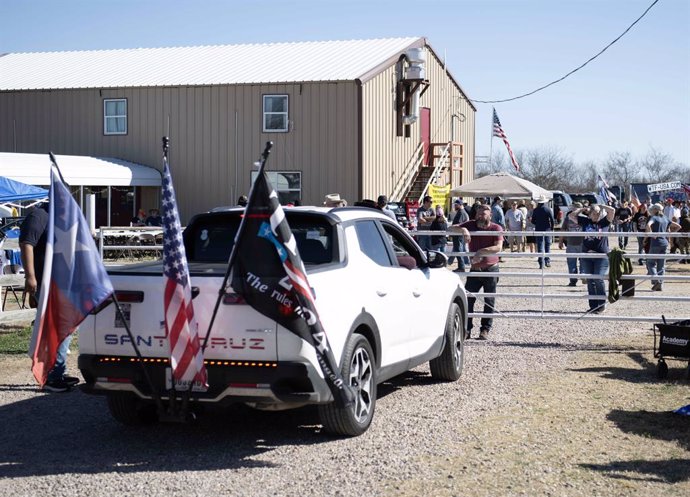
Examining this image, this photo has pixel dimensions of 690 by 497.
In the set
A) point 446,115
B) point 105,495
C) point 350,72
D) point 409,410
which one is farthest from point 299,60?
point 105,495

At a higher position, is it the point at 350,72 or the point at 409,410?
the point at 350,72

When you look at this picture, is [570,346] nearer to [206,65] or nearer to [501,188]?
[501,188]

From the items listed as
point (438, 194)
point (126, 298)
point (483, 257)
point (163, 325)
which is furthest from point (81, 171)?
point (163, 325)

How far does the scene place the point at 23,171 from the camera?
94.3 feet

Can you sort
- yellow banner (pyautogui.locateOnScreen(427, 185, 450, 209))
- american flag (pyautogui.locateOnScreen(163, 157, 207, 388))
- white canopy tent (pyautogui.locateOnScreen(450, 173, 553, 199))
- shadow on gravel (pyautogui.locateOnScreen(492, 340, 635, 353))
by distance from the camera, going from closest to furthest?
american flag (pyautogui.locateOnScreen(163, 157, 207, 388))
shadow on gravel (pyautogui.locateOnScreen(492, 340, 635, 353))
white canopy tent (pyautogui.locateOnScreen(450, 173, 553, 199))
yellow banner (pyautogui.locateOnScreen(427, 185, 450, 209))

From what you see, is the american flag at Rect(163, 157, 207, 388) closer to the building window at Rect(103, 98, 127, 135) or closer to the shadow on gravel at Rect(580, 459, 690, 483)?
the shadow on gravel at Rect(580, 459, 690, 483)

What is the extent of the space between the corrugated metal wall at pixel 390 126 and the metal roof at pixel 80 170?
7681 millimetres

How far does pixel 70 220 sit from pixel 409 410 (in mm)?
3303

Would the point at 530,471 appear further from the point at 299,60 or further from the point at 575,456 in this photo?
the point at 299,60

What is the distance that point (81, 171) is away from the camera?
31391 millimetres

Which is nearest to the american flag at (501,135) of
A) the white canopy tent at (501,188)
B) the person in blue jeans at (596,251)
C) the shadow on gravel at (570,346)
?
the white canopy tent at (501,188)

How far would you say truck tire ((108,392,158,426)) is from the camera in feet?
25.6

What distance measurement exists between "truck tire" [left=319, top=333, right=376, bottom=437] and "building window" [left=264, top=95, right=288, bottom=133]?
26102mm

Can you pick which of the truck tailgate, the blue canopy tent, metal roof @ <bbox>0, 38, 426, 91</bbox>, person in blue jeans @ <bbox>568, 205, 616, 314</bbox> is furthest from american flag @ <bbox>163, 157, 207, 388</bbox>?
metal roof @ <bbox>0, 38, 426, 91</bbox>
